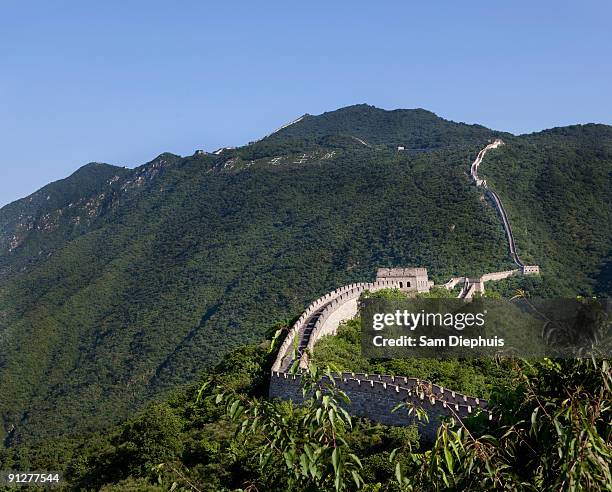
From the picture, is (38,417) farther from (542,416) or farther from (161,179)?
(161,179)

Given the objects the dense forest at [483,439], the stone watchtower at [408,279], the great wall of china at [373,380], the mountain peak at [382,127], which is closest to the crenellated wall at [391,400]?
the great wall of china at [373,380]

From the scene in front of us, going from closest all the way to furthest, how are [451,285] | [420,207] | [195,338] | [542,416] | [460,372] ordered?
[542,416] → [460,372] → [451,285] → [195,338] → [420,207]

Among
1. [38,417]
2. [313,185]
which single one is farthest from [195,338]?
[313,185]

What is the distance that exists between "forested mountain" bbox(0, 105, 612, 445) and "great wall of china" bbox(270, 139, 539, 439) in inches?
590

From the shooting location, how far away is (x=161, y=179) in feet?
499

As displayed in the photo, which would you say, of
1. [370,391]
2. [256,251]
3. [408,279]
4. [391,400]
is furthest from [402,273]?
[256,251]

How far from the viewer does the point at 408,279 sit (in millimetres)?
43344

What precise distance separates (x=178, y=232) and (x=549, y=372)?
373 feet

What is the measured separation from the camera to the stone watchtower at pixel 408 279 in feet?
140

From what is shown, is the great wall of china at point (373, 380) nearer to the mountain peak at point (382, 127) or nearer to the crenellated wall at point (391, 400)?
the crenellated wall at point (391, 400)

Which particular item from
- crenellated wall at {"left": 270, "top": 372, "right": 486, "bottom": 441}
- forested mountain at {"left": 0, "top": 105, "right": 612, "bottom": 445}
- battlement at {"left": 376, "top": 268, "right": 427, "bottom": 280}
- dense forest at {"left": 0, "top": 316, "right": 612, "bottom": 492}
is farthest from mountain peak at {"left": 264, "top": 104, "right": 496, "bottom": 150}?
dense forest at {"left": 0, "top": 316, "right": 612, "bottom": 492}

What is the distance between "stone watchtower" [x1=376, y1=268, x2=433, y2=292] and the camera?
4275 cm

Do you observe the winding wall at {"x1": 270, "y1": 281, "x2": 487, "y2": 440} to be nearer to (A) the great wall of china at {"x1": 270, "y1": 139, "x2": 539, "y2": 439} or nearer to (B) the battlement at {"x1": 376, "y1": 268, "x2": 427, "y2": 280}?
(A) the great wall of china at {"x1": 270, "y1": 139, "x2": 539, "y2": 439}

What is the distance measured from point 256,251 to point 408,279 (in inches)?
2197
